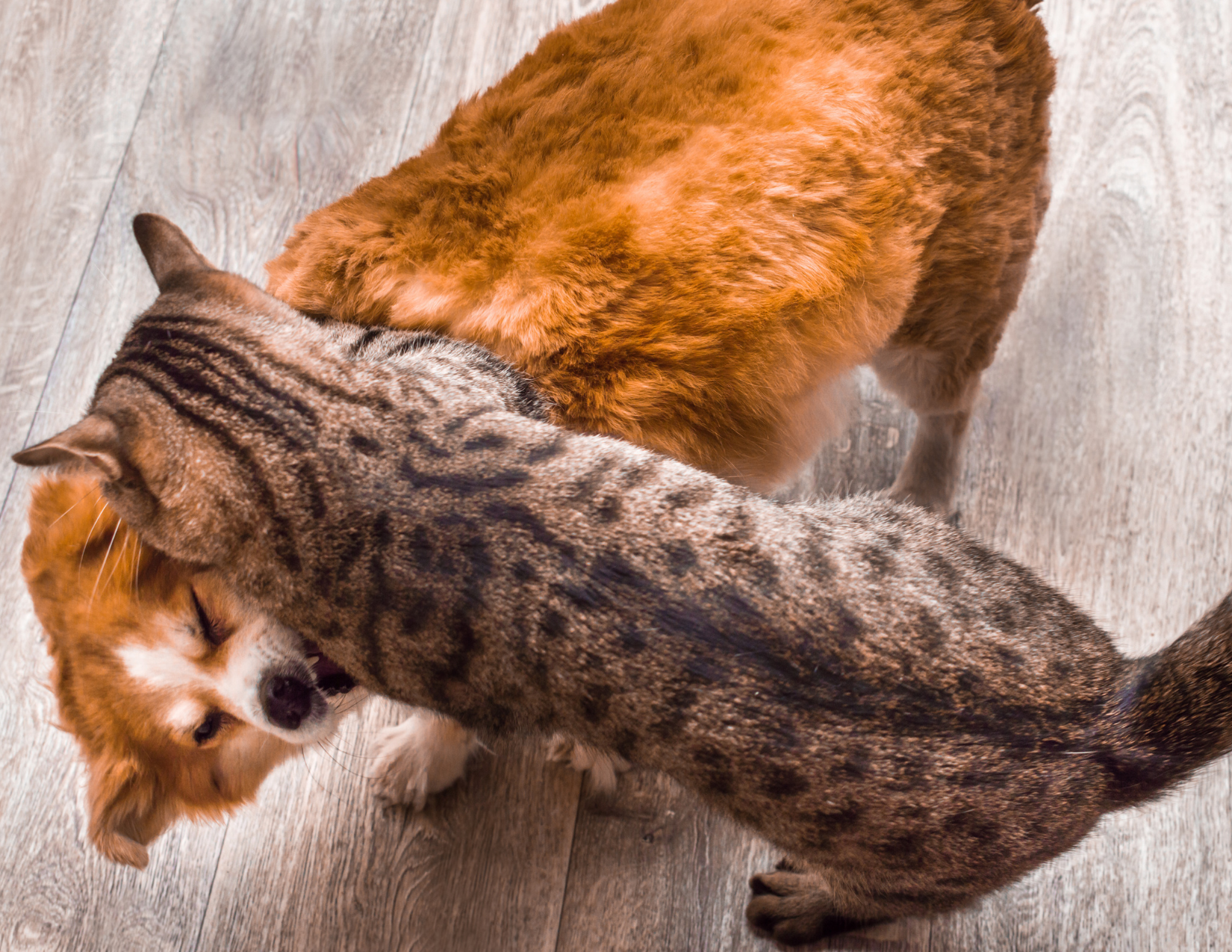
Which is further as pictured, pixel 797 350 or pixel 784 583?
pixel 797 350

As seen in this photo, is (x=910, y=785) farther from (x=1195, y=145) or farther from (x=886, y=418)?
(x=1195, y=145)

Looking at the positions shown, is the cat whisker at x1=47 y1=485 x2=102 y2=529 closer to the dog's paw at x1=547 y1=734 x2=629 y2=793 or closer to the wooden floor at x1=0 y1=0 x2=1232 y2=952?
the wooden floor at x1=0 y1=0 x2=1232 y2=952

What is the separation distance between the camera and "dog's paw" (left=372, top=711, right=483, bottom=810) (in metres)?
1.68

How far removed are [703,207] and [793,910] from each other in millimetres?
1117

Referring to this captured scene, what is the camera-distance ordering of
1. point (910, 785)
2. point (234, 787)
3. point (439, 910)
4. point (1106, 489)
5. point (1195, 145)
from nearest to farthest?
point (910, 785) < point (234, 787) < point (439, 910) < point (1106, 489) < point (1195, 145)

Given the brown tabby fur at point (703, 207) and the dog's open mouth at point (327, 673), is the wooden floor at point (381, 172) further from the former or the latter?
the brown tabby fur at point (703, 207)

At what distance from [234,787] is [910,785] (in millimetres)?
Answer: 961

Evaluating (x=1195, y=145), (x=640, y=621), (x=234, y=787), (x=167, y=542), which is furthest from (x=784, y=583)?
(x=1195, y=145)

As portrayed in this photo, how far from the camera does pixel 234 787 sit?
1.42 metres

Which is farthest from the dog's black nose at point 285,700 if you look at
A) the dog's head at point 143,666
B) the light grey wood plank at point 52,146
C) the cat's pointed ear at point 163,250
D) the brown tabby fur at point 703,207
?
the light grey wood plank at point 52,146

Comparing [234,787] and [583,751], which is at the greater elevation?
[234,787]

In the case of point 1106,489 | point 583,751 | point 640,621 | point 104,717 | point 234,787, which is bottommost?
point 583,751

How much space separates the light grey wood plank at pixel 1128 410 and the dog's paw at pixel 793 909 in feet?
0.87

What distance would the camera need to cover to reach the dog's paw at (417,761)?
168 centimetres
